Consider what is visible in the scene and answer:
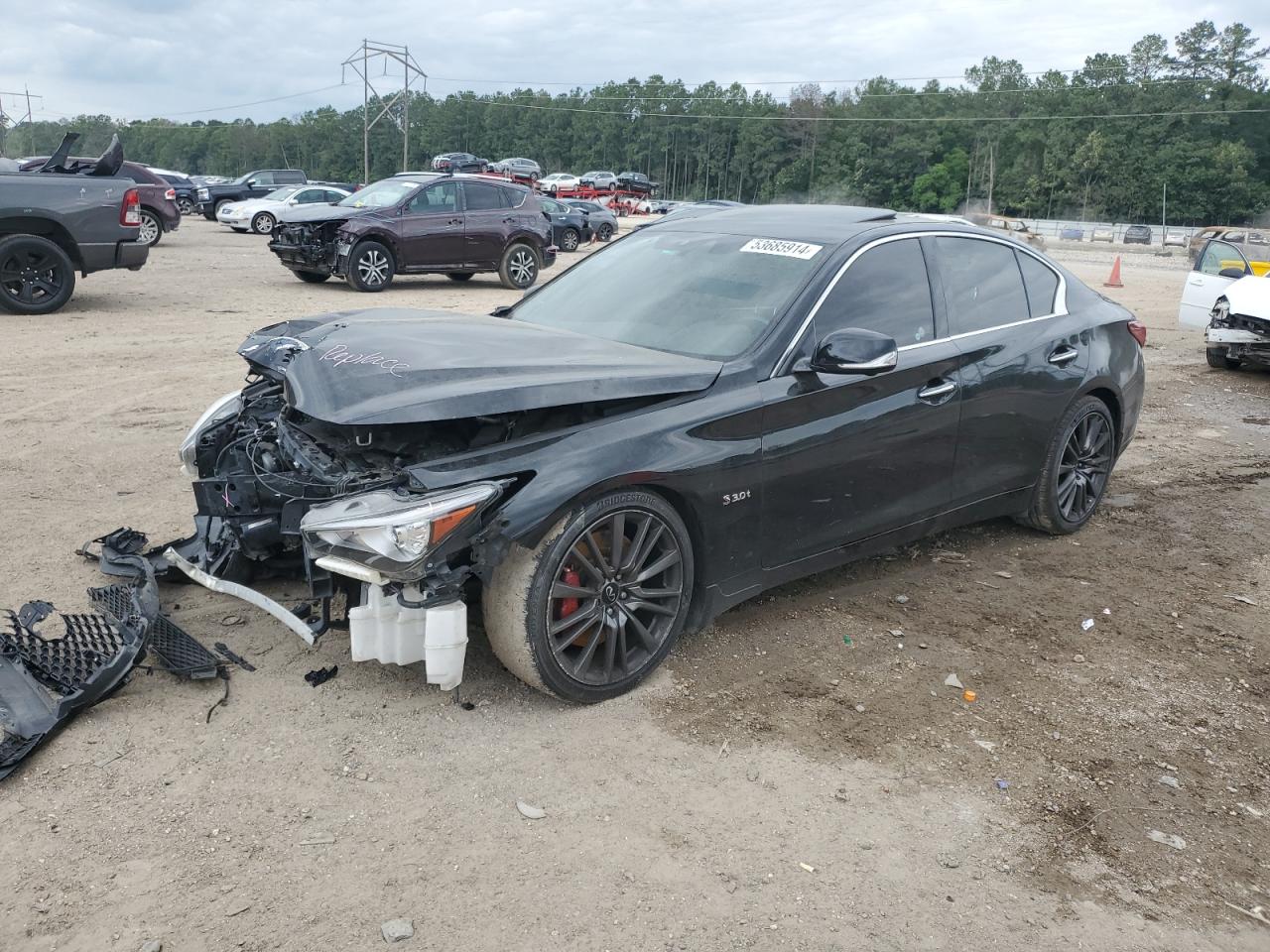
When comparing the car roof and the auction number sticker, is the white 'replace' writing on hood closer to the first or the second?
the auction number sticker

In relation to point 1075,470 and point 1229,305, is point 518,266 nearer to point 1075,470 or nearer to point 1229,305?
point 1229,305

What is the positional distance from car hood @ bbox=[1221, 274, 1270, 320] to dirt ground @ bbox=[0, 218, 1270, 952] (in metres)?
7.31

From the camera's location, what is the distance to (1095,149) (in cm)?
8512

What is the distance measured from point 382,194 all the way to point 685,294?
41.9 feet

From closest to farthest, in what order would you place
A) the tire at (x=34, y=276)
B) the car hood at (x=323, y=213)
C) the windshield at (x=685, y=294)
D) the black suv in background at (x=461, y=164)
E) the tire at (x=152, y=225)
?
1. the windshield at (x=685, y=294)
2. the tire at (x=34, y=276)
3. the car hood at (x=323, y=213)
4. the tire at (x=152, y=225)
5. the black suv in background at (x=461, y=164)

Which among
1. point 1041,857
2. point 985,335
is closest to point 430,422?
point 1041,857

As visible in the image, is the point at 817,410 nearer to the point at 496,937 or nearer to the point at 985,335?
the point at 985,335

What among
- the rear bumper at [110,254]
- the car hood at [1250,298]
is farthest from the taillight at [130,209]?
the car hood at [1250,298]

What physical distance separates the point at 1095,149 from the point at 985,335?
299 ft

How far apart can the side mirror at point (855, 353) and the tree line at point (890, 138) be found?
9044 centimetres

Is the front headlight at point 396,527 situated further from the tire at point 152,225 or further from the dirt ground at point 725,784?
the tire at point 152,225

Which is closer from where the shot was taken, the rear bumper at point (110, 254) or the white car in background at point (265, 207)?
the rear bumper at point (110, 254)

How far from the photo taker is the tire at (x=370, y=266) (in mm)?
15547

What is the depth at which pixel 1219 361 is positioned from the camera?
1266 centimetres
